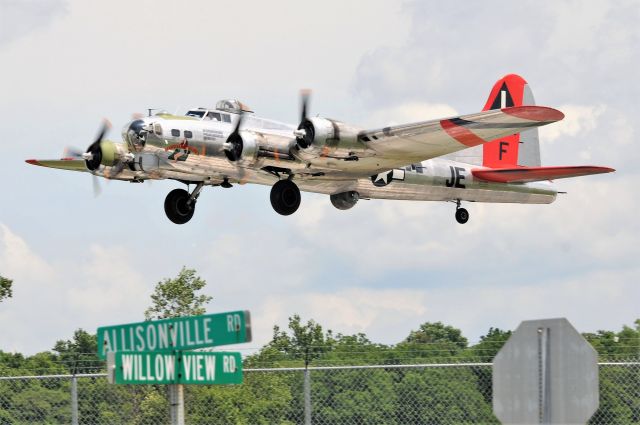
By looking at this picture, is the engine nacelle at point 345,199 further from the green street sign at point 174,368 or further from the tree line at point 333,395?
the green street sign at point 174,368

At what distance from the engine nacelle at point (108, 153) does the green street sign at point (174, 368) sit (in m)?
16.2

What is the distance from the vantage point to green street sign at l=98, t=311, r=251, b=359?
7941mm

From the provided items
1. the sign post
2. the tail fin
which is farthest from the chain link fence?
the tail fin

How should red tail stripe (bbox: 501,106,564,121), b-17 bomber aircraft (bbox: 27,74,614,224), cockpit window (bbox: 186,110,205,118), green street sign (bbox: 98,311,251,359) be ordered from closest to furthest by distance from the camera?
1. green street sign (bbox: 98,311,251,359)
2. red tail stripe (bbox: 501,106,564,121)
3. b-17 bomber aircraft (bbox: 27,74,614,224)
4. cockpit window (bbox: 186,110,205,118)

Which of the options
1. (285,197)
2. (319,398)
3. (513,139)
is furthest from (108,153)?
(319,398)

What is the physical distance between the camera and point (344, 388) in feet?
38.5

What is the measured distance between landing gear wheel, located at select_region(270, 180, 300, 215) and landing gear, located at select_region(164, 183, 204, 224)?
2149 millimetres

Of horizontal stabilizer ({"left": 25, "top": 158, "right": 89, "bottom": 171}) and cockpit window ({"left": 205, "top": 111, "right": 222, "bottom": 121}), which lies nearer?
cockpit window ({"left": 205, "top": 111, "right": 222, "bottom": 121})

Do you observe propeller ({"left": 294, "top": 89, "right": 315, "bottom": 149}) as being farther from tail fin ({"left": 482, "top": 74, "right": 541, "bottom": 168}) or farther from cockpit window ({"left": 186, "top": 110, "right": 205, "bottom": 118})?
tail fin ({"left": 482, "top": 74, "right": 541, "bottom": 168})

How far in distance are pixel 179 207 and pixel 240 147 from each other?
3.44m

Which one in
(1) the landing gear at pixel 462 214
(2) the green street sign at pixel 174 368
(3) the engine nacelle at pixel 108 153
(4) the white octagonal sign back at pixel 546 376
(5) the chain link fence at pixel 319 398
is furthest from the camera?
(1) the landing gear at pixel 462 214

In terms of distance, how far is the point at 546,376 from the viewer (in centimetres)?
694

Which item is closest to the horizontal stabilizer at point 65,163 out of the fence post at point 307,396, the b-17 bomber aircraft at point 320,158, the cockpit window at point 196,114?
the b-17 bomber aircraft at point 320,158

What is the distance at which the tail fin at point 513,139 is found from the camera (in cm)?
2972
